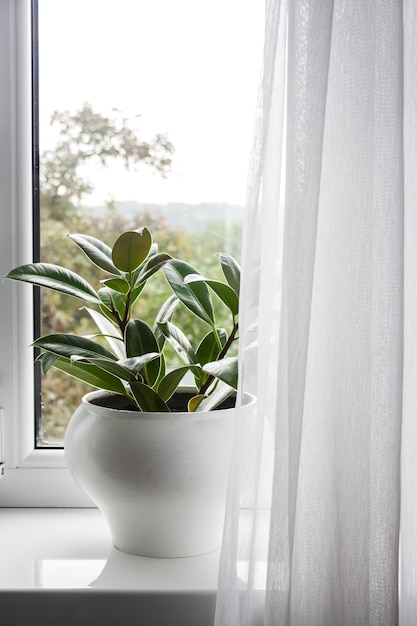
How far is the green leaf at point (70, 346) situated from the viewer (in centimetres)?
96

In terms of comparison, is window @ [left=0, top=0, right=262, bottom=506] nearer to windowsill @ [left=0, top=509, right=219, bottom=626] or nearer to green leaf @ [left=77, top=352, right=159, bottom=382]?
windowsill @ [left=0, top=509, right=219, bottom=626]

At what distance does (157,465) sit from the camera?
3.11 feet

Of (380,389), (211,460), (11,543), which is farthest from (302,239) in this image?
(11,543)

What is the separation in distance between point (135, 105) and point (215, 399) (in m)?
0.57

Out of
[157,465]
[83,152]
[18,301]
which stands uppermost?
[83,152]

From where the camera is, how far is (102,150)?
1232 mm

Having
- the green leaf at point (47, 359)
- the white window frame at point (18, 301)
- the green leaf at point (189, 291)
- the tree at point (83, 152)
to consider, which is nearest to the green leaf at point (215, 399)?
the green leaf at point (189, 291)

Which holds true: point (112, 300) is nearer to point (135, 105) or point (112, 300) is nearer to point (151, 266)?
point (151, 266)

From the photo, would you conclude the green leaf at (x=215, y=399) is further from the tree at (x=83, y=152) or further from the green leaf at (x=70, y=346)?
the tree at (x=83, y=152)

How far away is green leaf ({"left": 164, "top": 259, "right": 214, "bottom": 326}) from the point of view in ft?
3.35

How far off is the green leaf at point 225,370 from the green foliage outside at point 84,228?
1.04 ft

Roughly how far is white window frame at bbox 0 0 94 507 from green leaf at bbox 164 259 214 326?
299mm

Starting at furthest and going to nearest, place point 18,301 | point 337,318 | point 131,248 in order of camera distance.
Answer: point 18,301, point 131,248, point 337,318

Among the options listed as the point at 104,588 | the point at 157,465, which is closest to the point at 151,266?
the point at 157,465
